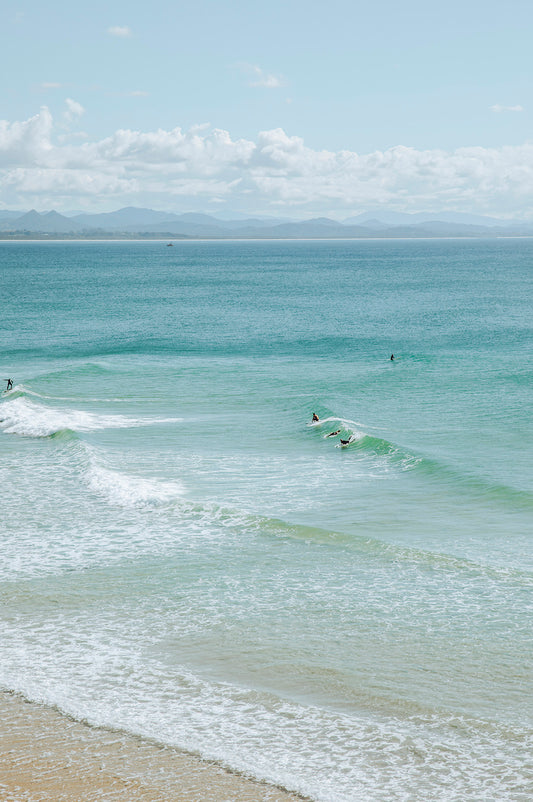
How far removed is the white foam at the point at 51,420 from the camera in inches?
1232

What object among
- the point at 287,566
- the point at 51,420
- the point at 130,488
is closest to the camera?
the point at 287,566

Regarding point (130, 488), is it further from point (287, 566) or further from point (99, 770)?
point (99, 770)

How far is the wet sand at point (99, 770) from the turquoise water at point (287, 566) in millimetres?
326

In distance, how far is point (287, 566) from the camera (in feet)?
59.5

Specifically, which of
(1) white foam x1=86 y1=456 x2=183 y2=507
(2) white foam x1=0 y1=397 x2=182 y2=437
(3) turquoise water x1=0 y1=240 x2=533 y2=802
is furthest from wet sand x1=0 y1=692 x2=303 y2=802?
(2) white foam x1=0 y1=397 x2=182 y2=437

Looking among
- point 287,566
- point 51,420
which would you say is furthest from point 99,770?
point 51,420

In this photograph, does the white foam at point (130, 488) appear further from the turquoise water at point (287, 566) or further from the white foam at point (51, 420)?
the white foam at point (51, 420)

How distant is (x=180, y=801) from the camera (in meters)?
9.89

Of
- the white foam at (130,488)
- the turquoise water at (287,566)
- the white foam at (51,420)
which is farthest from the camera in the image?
the white foam at (51,420)

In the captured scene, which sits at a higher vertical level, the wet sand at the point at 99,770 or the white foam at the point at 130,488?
the white foam at the point at 130,488

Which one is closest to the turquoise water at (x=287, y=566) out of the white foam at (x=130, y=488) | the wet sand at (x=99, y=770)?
the white foam at (x=130, y=488)

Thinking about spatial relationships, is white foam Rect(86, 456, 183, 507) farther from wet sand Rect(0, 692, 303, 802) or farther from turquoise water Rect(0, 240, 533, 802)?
wet sand Rect(0, 692, 303, 802)

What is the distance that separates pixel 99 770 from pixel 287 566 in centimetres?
817

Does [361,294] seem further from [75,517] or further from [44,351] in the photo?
[75,517]
